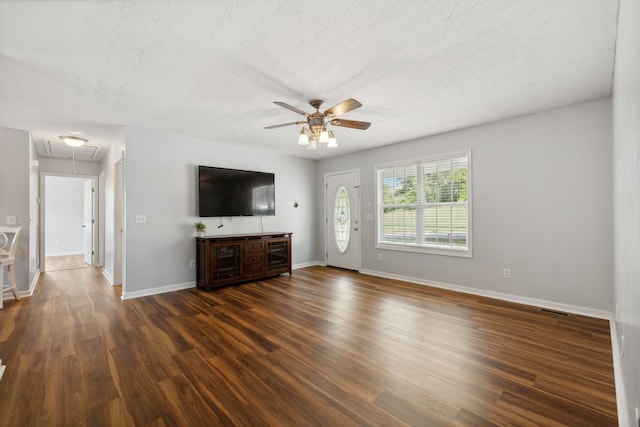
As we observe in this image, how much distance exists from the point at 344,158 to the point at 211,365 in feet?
15.1

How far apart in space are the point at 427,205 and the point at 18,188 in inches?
238

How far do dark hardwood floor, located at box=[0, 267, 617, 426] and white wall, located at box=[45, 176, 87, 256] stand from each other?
5.37m

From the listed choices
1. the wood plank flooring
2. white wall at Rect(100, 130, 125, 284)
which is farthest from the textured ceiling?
the wood plank flooring

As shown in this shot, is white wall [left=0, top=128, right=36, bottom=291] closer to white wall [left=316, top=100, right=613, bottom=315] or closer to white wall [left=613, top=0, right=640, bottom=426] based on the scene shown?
white wall [left=316, top=100, right=613, bottom=315]

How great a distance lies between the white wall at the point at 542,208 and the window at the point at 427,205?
0.52 ft

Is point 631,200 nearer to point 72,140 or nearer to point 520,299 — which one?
point 520,299

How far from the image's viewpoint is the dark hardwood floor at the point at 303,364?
1.72m

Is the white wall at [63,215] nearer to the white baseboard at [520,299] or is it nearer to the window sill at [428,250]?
the window sill at [428,250]

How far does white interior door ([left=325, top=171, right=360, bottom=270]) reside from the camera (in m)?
5.81

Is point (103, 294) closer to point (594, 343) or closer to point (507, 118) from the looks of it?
point (594, 343)

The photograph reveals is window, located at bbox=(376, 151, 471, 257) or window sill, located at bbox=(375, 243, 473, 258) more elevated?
window, located at bbox=(376, 151, 471, 257)

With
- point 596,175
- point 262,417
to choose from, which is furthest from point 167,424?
point 596,175

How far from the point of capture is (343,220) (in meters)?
6.08

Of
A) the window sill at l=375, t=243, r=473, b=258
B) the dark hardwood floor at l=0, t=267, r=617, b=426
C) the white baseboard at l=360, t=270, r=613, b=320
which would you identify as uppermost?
the window sill at l=375, t=243, r=473, b=258
